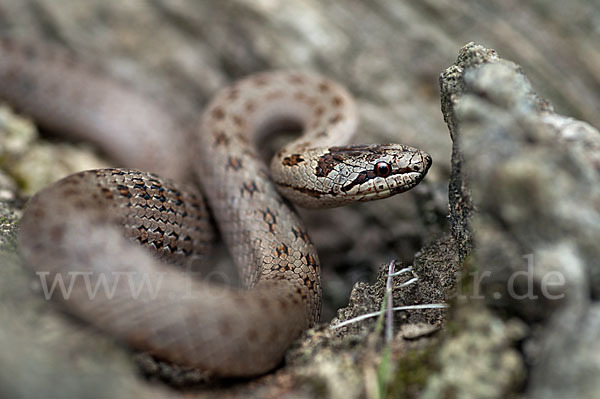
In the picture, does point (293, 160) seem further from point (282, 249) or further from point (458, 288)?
point (458, 288)

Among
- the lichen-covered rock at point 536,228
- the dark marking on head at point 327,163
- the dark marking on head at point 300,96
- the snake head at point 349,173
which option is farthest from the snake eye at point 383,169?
the dark marking on head at point 300,96

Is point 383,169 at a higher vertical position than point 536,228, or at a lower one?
higher

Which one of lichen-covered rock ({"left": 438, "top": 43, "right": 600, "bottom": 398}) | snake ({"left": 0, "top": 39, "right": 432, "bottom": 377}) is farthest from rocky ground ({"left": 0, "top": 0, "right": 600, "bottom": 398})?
snake ({"left": 0, "top": 39, "right": 432, "bottom": 377})

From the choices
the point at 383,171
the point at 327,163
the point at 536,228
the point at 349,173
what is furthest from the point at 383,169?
the point at 536,228

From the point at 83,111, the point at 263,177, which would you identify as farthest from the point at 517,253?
the point at 83,111

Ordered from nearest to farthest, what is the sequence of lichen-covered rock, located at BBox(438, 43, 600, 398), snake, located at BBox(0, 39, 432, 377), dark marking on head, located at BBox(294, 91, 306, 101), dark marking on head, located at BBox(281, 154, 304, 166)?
lichen-covered rock, located at BBox(438, 43, 600, 398) < snake, located at BBox(0, 39, 432, 377) < dark marking on head, located at BBox(281, 154, 304, 166) < dark marking on head, located at BBox(294, 91, 306, 101)

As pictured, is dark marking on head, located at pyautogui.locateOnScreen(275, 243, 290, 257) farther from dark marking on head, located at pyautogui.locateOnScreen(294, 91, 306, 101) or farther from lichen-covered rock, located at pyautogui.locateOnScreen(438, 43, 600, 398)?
dark marking on head, located at pyautogui.locateOnScreen(294, 91, 306, 101)

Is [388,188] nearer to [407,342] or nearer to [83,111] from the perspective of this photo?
[407,342]

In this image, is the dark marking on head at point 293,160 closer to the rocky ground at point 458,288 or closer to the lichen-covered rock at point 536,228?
the rocky ground at point 458,288
